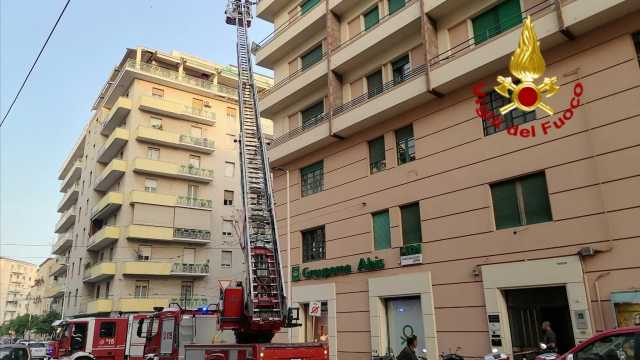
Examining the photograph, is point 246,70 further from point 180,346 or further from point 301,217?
point 180,346

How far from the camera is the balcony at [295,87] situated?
66.0 ft

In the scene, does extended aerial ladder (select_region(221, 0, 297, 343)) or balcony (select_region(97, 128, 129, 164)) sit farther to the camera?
A: balcony (select_region(97, 128, 129, 164))

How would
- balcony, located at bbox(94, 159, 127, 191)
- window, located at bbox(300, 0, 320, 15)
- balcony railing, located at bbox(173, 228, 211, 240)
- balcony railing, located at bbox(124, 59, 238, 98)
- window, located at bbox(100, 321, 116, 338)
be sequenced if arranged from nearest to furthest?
window, located at bbox(100, 321, 116, 338) → window, located at bbox(300, 0, 320, 15) → balcony railing, located at bbox(173, 228, 211, 240) → balcony, located at bbox(94, 159, 127, 191) → balcony railing, located at bbox(124, 59, 238, 98)

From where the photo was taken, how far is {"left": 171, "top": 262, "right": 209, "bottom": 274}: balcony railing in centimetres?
3653

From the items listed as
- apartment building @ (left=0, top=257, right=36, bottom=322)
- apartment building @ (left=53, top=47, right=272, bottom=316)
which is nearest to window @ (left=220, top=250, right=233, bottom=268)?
apartment building @ (left=53, top=47, right=272, bottom=316)

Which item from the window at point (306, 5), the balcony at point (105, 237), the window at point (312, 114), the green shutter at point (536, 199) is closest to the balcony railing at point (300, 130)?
the window at point (312, 114)

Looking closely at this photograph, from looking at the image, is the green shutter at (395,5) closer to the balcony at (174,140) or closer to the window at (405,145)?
the window at (405,145)

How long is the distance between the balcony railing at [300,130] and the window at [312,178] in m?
1.50

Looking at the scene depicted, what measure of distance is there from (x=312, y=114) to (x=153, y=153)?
71.9 feet

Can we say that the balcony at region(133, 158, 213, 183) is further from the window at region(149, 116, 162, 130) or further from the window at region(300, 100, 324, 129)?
the window at region(300, 100, 324, 129)

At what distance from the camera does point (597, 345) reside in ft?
24.1

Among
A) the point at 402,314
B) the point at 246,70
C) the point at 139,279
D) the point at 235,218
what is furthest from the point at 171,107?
the point at 402,314

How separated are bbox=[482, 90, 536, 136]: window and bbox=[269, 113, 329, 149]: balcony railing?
6790 mm

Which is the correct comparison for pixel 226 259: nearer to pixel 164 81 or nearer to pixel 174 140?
pixel 174 140
